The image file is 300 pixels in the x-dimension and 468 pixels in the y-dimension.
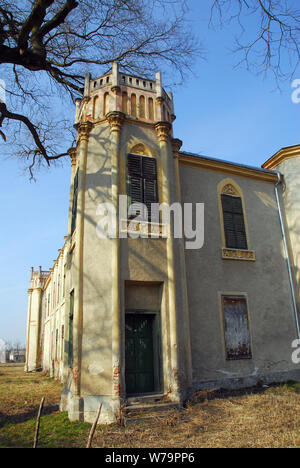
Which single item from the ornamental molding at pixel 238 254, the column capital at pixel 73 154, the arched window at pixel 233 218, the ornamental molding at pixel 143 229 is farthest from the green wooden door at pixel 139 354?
the column capital at pixel 73 154

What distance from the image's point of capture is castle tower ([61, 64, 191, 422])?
850cm

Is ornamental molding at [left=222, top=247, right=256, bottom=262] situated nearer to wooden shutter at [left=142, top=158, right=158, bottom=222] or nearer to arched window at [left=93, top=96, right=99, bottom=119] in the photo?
wooden shutter at [left=142, top=158, right=158, bottom=222]

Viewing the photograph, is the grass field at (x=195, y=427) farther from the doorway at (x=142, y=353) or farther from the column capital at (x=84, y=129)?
the column capital at (x=84, y=129)

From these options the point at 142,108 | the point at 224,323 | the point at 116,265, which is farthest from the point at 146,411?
the point at 142,108

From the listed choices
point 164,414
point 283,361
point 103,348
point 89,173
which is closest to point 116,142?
point 89,173

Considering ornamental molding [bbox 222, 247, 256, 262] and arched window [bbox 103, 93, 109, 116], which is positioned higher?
arched window [bbox 103, 93, 109, 116]

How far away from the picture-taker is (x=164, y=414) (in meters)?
8.01

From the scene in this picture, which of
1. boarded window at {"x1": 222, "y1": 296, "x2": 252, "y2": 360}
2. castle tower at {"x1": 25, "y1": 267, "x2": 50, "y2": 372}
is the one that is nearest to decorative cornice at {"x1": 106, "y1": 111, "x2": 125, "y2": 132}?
boarded window at {"x1": 222, "y1": 296, "x2": 252, "y2": 360}

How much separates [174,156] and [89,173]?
3.08m

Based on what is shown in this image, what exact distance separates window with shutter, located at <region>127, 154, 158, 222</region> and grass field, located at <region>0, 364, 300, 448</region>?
524cm

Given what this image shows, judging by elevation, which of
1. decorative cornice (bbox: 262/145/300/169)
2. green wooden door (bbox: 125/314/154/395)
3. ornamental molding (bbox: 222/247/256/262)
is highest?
decorative cornice (bbox: 262/145/300/169)

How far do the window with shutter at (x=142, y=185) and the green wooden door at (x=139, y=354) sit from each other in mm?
2971

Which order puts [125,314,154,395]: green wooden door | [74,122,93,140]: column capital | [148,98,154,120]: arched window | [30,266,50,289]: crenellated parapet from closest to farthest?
[125,314,154,395]: green wooden door < [74,122,93,140]: column capital < [148,98,154,120]: arched window < [30,266,50,289]: crenellated parapet
